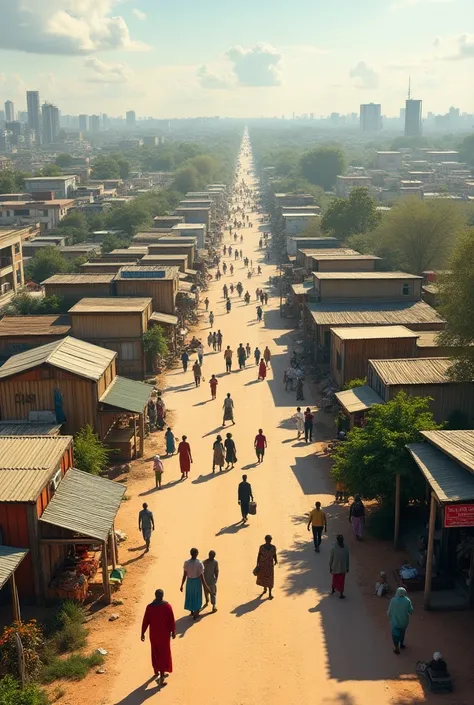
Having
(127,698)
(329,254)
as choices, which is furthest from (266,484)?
(329,254)

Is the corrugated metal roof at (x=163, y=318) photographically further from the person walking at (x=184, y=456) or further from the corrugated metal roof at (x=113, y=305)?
the person walking at (x=184, y=456)

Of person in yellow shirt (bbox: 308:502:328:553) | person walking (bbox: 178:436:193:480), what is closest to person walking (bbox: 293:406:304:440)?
person walking (bbox: 178:436:193:480)

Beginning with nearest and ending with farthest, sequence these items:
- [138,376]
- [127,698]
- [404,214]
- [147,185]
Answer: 1. [127,698]
2. [138,376]
3. [404,214]
4. [147,185]

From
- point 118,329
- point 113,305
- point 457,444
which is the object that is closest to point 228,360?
point 118,329

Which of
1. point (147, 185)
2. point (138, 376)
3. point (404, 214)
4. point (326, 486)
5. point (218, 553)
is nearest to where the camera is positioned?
point (218, 553)

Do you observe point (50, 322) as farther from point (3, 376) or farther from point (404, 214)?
point (404, 214)

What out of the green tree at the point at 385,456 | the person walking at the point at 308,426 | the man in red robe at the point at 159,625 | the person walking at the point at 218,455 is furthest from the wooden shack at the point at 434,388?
the man in red robe at the point at 159,625

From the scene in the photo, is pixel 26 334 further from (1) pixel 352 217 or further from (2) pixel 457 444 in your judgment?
(1) pixel 352 217
